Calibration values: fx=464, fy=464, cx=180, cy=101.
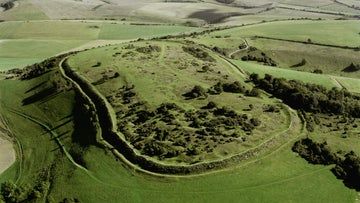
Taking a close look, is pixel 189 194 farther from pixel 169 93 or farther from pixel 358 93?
pixel 358 93

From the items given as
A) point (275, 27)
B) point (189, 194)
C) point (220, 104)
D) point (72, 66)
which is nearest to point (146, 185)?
point (189, 194)

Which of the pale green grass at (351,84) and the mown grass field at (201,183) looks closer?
the mown grass field at (201,183)

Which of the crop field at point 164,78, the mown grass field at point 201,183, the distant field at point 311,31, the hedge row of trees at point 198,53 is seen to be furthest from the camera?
the distant field at point 311,31

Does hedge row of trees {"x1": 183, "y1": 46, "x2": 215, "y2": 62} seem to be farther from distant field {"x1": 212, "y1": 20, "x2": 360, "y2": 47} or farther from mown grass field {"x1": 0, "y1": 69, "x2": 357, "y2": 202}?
mown grass field {"x1": 0, "y1": 69, "x2": 357, "y2": 202}

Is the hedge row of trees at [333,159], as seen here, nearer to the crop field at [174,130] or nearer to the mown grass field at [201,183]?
the crop field at [174,130]

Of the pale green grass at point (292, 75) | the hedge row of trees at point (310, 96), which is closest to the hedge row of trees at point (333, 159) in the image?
the hedge row of trees at point (310, 96)

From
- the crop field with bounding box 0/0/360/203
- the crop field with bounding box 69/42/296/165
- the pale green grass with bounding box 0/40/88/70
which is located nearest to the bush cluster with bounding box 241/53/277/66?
the crop field with bounding box 0/0/360/203

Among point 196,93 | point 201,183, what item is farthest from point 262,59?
point 201,183
